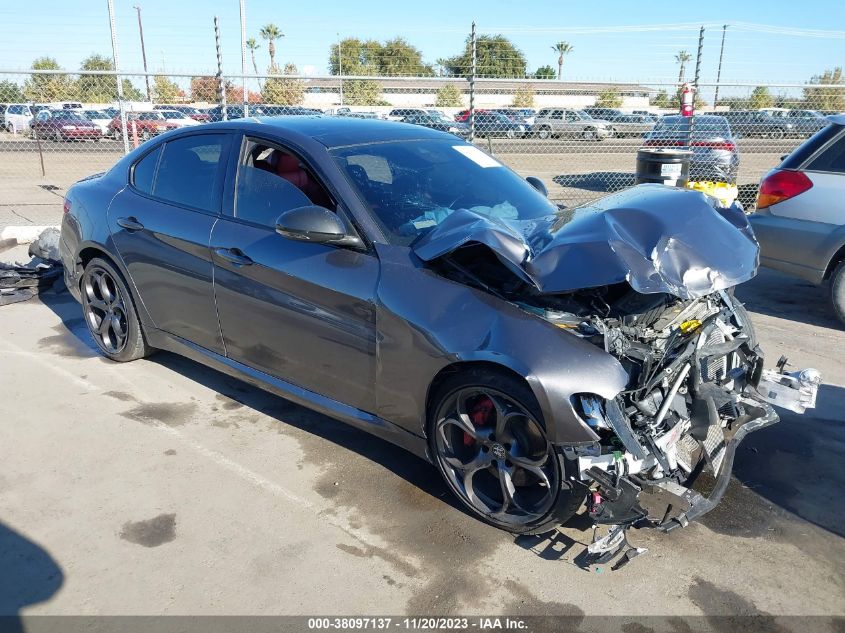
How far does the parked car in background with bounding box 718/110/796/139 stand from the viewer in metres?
14.2

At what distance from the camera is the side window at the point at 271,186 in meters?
3.69

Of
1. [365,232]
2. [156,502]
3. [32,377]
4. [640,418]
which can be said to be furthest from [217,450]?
[640,418]

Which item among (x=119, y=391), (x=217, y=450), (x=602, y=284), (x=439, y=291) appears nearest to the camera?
(x=602, y=284)

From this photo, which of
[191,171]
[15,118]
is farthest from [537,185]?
[15,118]

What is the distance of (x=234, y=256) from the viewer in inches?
152

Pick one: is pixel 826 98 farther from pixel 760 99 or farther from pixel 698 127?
pixel 698 127

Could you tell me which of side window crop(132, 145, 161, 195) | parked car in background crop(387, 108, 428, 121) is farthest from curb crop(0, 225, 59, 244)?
parked car in background crop(387, 108, 428, 121)

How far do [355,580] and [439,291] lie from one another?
4.18ft

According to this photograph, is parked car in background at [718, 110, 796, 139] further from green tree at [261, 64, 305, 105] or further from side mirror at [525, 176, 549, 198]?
side mirror at [525, 176, 549, 198]

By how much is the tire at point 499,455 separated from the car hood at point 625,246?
51 centimetres

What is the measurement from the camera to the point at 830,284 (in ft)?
19.1

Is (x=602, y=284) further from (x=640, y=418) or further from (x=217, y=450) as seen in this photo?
(x=217, y=450)

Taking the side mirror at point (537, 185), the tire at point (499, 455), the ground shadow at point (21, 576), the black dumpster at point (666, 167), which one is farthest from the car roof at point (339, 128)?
the black dumpster at point (666, 167)

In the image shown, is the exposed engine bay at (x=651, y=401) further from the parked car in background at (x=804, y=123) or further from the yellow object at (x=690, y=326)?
the parked car in background at (x=804, y=123)
